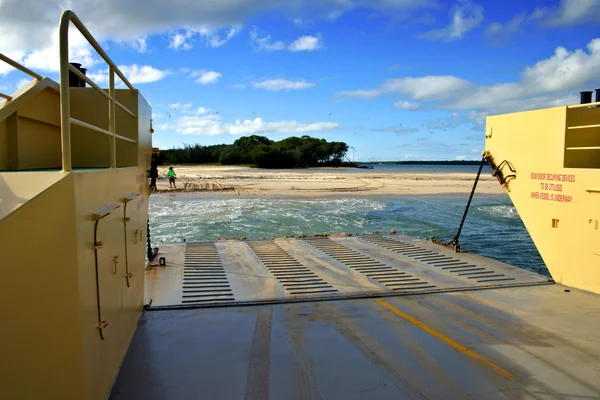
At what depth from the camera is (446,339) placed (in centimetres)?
470

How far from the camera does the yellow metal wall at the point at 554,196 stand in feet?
20.6

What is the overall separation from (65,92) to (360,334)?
12.7 feet

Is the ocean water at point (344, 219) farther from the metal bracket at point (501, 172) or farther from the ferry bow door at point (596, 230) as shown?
the ferry bow door at point (596, 230)

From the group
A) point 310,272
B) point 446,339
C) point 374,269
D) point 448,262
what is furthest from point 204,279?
point 448,262

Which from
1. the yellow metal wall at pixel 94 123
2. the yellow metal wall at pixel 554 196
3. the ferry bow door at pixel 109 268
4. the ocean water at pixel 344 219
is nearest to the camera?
the ferry bow door at pixel 109 268

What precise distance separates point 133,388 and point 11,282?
215cm

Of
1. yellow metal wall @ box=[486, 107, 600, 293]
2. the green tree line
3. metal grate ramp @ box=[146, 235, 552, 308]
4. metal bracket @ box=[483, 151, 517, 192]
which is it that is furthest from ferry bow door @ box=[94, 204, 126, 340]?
the green tree line

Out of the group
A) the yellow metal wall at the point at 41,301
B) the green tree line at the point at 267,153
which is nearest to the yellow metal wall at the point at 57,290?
the yellow metal wall at the point at 41,301

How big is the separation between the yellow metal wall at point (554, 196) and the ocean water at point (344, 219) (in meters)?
3.94

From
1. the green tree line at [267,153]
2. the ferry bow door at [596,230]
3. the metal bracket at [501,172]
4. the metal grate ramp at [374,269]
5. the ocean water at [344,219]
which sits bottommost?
the ocean water at [344,219]

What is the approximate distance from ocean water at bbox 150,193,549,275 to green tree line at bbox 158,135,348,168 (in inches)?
1624

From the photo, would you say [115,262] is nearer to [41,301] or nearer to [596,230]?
[41,301]

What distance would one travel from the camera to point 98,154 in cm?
488

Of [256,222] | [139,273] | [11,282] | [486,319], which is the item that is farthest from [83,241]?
[256,222]
